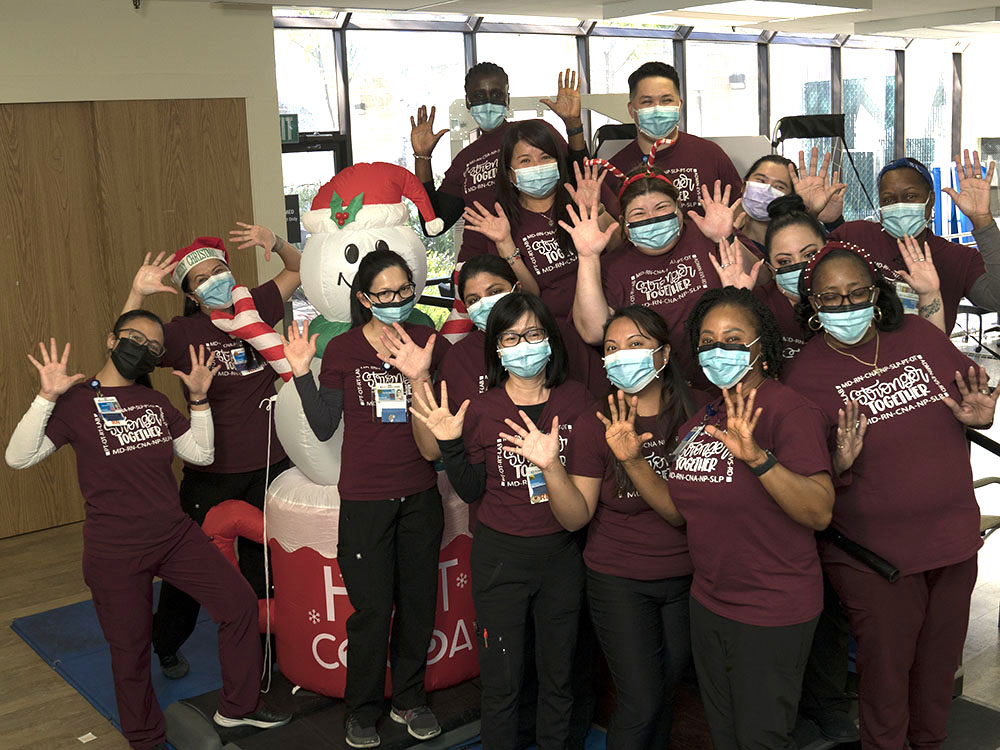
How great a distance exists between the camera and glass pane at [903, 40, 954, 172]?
44.7ft

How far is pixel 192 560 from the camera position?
3736 millimetres

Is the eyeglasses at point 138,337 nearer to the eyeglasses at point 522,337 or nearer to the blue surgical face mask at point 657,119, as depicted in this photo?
the eyeglasses at point 522,337

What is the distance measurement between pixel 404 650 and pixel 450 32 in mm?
6431

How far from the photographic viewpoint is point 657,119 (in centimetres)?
403

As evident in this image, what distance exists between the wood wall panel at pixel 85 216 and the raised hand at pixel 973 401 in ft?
15.7

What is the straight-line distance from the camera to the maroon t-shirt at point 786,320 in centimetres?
350

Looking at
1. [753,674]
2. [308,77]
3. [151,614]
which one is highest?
[308,77]

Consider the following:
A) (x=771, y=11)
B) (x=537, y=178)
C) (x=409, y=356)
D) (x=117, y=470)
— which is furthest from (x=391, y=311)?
(x=771, y=11)

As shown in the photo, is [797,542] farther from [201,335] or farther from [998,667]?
[201,335]

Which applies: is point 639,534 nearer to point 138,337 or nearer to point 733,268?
→ point 733,268

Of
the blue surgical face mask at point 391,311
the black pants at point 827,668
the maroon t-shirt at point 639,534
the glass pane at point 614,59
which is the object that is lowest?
the black pants at point 827,668

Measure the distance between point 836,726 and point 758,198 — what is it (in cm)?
191

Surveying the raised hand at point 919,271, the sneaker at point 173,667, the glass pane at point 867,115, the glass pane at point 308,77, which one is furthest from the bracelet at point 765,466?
the glass pane at point 867,115

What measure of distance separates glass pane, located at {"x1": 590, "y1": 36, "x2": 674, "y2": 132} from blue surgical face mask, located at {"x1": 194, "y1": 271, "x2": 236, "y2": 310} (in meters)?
6.32
